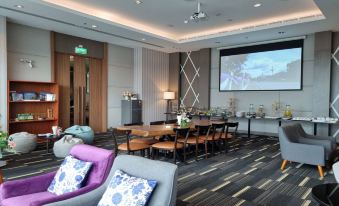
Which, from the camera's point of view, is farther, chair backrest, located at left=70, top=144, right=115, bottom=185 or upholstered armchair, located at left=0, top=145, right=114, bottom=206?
chair backrest, located at left=70, top=144, right=115, bottom=185

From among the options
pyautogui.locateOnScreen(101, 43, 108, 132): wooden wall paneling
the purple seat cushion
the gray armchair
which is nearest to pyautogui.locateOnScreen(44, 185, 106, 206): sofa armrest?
the purple seat cushion

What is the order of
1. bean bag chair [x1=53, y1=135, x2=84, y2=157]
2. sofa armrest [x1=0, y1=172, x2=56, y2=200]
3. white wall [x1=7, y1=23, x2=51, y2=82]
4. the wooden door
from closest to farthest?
sofa armrest [x1=0, y1=172, x2=56, y2=200]
bean bag chair [x1=53, y1=135, x2=84, y2=157]
white wall [x1=7, y1=23, x2=51, y2=82]
the wooden door

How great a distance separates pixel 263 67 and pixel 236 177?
16.5 ft

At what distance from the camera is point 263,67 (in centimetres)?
793

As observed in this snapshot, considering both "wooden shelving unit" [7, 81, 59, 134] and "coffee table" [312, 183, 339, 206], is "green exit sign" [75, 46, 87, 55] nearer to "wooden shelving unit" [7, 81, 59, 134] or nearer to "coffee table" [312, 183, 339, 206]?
"wooden shelving unit" [7, 81, 59, 134]

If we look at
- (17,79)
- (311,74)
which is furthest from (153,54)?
(311,74)

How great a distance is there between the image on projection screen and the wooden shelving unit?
5647mm

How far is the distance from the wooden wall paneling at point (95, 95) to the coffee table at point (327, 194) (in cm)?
714

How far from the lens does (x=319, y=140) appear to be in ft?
15.3

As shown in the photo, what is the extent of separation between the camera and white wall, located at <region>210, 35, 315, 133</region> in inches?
283

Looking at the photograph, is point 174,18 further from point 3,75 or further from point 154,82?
point 3,75

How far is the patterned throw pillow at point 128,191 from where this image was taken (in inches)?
68.4

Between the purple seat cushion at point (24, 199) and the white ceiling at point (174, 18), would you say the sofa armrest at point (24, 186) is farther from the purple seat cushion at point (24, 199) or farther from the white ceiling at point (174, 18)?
the white ceiling at point (174, 18)

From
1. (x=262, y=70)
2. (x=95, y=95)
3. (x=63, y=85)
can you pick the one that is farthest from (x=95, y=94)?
(x=262, y=70)
